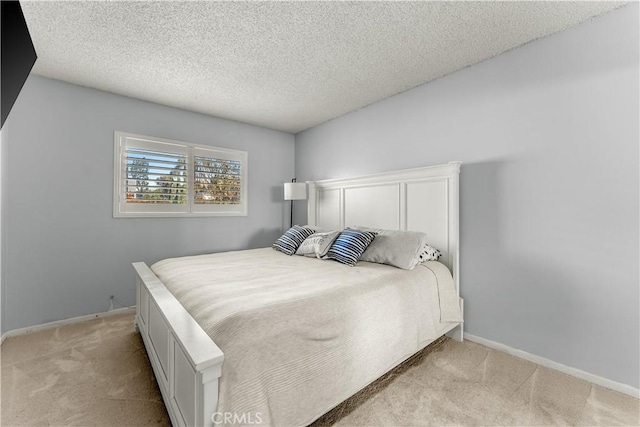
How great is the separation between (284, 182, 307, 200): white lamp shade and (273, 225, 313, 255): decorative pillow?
77 centimetres

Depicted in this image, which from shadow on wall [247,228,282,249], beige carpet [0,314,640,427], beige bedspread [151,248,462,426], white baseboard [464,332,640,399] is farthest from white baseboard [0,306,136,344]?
white baseboard [464,332,640,399]

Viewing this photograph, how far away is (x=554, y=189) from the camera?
80.9 inches

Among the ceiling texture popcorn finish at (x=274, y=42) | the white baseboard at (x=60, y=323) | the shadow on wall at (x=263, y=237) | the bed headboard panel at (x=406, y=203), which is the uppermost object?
the ceiling texture popcorn finish at (x=274, y=42)

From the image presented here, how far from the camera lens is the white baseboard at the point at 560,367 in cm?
176

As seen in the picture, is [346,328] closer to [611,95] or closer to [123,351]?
[123,351]

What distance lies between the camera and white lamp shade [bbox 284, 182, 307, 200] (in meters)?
3.97

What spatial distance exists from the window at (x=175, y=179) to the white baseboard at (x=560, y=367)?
3.28m

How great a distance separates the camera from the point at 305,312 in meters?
1.44

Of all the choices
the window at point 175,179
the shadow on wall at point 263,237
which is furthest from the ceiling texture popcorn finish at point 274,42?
the shadow on wall at point 263,237

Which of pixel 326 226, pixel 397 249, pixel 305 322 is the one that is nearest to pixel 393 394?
pixel 305 322

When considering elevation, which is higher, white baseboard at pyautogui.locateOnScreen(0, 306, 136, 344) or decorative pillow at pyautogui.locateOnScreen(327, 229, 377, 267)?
decorative pillow at pyautogui.locateOnScreen(327, 229, 377, 267)

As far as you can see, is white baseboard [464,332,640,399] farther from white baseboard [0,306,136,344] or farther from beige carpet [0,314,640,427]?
white baseboard [0,306,136,344]

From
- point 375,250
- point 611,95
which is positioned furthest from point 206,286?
point 611,95

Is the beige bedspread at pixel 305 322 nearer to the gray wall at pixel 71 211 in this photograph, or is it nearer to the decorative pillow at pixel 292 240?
the decorative pillow at pixel 292 240
